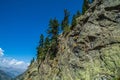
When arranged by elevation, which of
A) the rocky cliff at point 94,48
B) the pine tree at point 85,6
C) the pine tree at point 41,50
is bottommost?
the rocky cliff at point 94,48

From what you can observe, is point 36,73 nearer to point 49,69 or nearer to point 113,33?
point 49,69

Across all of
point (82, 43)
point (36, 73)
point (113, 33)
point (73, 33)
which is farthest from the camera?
point (36, 73)

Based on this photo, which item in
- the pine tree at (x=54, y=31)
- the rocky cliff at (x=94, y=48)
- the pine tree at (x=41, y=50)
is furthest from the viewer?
the pine tree at (x=41, y=50)

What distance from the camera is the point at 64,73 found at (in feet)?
199

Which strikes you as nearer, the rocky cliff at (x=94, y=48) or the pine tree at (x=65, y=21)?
the rocky cliff at (x=94, y=48)

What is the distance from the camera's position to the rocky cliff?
173ft

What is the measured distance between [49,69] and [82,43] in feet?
61.0

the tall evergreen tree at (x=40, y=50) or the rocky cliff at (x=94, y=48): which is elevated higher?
the tall evergreen tree at (x=40, y=50)

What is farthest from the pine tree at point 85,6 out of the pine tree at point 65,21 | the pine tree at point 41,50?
the pine tree at point 41,50

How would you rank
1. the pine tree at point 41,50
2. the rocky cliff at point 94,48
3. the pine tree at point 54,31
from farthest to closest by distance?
1. the pine tree at point 41,50
2. the pine tree at point 54,31
3. the rocky cliff at point 94,48

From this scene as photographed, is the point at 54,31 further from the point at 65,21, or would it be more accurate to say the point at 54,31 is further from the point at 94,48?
the point at 94,48

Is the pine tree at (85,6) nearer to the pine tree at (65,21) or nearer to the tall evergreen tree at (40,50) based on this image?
the pine tree at (65,21)

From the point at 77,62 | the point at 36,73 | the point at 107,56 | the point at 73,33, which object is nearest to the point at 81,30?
the point at 73,33

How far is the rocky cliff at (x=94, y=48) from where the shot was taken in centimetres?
5288
